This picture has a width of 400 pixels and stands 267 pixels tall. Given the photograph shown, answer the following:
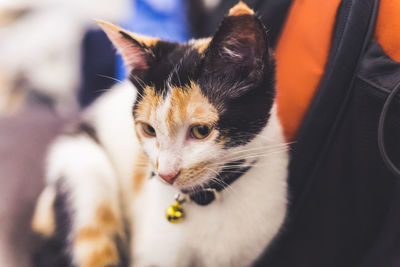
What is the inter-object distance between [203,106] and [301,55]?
0.33 meters

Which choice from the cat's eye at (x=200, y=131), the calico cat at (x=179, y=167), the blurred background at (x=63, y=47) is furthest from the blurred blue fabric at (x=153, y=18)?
the cat's eye at (x=200, y=131)

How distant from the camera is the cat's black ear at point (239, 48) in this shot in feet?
1.59

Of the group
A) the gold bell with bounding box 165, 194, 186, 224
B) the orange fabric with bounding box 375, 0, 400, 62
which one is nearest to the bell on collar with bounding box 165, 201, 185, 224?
the gold bell with bounding box 165, 194, 186, 224

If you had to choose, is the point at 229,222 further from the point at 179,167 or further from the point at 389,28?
the point at 389,28

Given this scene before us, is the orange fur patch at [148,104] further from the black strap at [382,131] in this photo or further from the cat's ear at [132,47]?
the black strap at [382,131]

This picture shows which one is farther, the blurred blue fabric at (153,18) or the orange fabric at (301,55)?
the blurred blue fabric at (153,18)

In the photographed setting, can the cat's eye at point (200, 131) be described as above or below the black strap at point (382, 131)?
below

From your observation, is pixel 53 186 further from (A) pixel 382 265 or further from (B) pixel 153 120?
(A) pixel 382 265

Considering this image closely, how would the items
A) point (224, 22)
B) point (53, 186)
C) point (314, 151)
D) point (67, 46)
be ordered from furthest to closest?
point (67, 46)
point (53, 186)
point (314, 151)
point (224, 22)

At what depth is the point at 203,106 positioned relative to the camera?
1.90 ft

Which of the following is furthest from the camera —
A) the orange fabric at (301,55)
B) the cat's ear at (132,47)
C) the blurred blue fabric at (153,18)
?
the blurred blue fabric at (153,18)

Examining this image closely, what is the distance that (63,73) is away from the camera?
1.59 meters

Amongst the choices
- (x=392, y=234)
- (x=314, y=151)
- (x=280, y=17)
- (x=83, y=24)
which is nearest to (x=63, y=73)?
(x=83, y=24)

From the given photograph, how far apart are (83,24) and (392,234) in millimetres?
1451
